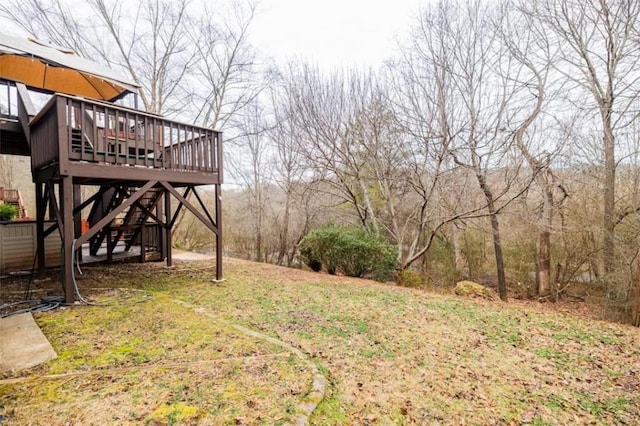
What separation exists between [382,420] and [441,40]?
26.0ft

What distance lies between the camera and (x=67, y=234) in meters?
4.05

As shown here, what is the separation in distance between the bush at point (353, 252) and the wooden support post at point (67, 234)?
206 inches

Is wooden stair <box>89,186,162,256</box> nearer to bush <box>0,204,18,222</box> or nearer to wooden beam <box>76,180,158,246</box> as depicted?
bush <box>0,204,18,222</box>

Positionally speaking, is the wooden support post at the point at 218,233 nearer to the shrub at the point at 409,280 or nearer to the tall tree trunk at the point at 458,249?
the shrub at the point at 409,280

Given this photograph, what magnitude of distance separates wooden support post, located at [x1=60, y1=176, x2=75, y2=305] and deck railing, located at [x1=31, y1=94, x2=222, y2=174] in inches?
14.6

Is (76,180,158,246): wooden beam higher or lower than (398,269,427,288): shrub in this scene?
higher

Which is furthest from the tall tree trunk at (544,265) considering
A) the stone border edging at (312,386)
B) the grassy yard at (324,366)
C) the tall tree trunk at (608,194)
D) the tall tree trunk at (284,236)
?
the stone border edging at (312,386)

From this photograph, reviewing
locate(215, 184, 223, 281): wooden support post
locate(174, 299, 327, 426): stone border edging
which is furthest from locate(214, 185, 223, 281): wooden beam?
locate(174, 299, 327, 426): stone border edging

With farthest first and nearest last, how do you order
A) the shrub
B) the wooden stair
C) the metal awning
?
1. the shrub
2. the wooden stair
3. the metal awning

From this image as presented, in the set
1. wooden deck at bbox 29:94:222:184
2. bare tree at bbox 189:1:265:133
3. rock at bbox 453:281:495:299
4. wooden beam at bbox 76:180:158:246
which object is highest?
bare tree at bbox 189:1:265:133

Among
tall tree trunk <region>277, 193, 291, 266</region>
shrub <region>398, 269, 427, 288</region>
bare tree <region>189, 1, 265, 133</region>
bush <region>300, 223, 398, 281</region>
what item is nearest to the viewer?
bush <region>300, 223, 398, 281</region>

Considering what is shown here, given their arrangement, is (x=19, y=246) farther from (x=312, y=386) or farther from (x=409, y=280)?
(x=409, y=280)

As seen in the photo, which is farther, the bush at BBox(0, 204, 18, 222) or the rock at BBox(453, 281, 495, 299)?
the rock at BBox(453, 281, 495, 299)

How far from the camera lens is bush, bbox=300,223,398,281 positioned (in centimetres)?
784
